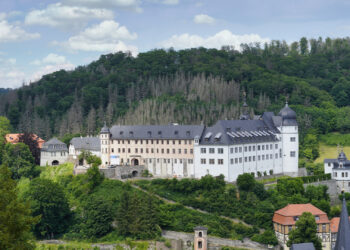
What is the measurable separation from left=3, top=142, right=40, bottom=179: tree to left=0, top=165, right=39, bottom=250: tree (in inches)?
2200

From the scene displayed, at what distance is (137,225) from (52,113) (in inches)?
3030

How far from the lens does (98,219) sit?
70.6 m

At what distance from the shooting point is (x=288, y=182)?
76.9 meters

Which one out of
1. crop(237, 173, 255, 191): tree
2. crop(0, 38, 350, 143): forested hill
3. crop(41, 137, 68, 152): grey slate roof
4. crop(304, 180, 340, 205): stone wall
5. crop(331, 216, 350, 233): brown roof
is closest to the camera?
crop(331, 216, 350, 233): brown roof

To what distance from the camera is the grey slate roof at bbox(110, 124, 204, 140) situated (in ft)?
272

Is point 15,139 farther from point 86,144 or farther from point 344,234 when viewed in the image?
point 344,234

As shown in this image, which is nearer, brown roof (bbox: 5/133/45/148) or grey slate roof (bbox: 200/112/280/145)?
grey slate roof (bbox: 200/112/280/145)

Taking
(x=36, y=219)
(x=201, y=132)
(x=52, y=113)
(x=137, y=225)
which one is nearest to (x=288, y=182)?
(x=201, y=132)

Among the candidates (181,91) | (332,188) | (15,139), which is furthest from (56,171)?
(181,91)

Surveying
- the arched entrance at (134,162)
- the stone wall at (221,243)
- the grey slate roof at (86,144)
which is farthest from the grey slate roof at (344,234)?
the grey slate roof at (86,144)

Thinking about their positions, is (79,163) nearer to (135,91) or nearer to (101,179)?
(101,179)

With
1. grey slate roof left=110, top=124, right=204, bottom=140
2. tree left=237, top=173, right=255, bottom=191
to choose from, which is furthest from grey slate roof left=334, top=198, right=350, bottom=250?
grey slate roof left=110, top=124, right=204, bottom=140

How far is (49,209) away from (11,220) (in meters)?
40.6

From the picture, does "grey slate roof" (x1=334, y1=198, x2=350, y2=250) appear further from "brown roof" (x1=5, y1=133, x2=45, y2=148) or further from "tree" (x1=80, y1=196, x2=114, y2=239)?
"brown roof" (x1=5, y1=133, x2=45, y2=148)
